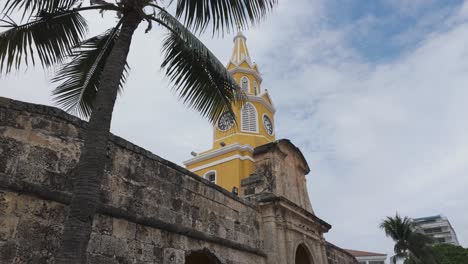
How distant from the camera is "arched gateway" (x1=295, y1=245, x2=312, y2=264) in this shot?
10355 millimetres

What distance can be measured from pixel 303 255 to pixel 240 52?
1443cm

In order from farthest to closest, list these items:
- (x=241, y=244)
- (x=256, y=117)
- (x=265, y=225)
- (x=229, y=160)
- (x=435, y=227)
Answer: (x=435, y=227)
(x=256, y=117)
(x=229, y=160)
(x=265, y=225)
(x=241, y=244)

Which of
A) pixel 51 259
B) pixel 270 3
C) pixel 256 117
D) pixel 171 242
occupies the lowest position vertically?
pixel 51 259

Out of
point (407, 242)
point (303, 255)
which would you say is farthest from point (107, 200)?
point (407, 242)

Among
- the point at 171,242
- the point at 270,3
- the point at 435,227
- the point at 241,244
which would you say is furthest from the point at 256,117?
the point at 435,227

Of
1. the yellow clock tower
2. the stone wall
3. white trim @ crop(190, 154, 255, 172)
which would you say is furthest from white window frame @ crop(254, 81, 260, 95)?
the stone wall

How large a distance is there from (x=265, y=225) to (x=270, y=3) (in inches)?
240

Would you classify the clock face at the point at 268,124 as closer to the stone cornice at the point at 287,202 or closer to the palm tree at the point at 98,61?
the stone cornice at the point at 287,202

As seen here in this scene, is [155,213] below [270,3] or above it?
below

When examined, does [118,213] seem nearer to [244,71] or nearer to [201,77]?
[201,77]

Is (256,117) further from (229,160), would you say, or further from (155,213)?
(155,213)

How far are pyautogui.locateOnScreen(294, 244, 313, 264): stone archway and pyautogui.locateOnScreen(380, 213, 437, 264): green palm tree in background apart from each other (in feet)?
70.1

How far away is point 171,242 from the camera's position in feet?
20.0

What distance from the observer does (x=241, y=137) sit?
18.2 meters
